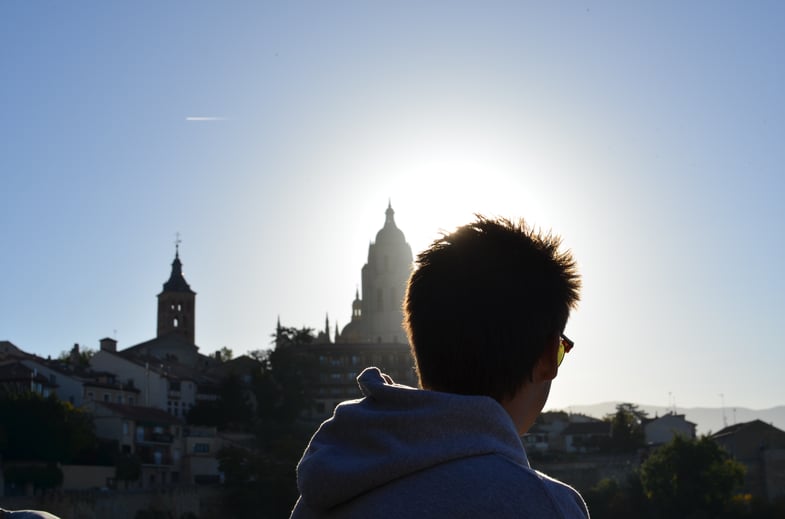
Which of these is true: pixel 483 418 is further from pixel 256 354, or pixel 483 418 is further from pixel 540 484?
pixel 256 354

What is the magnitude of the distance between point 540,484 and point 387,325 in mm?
94847

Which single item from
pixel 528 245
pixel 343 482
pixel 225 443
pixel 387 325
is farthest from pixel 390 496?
pixel 387 325

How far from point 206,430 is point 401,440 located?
60133 millimetres

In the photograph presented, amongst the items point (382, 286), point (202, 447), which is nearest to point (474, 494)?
point (202, 447)

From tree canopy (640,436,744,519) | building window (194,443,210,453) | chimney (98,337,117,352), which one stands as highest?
chimney (98,337,117,352)

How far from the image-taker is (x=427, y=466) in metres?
2.25

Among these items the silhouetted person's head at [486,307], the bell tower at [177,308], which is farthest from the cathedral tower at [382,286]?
the silhouetted person's head at [486,307]

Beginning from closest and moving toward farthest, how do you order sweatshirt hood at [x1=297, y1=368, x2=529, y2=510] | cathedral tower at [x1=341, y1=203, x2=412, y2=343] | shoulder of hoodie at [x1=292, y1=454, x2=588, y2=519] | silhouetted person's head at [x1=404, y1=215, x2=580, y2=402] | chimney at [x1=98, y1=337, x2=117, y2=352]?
shoulder of hoodie at [x1=292, y1=454, x2=588, y2=519]
sweatshirt hood at [x1=297, y1=368, x2=529, y2=510]
silhouetted person's head at [x1=404, y1=215, x2=580, y2=402]
chimney at [x1=98, y1=337, x2=117, y2=352]
cathedral tower at [x1=341, y1=203, x2=412, y2=343]

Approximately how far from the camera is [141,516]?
46.1 meters

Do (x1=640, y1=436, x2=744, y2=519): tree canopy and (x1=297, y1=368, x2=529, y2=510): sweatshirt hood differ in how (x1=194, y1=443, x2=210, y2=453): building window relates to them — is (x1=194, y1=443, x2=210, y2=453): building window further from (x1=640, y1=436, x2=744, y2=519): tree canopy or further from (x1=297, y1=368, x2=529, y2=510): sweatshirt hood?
(x1=297, y1=368, x2=529, y2=510): sweatshirt hood

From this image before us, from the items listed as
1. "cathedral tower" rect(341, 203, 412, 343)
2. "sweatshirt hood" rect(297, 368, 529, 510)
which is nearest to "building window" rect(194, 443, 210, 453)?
"cathedral tower" rect(341, 203, 412, 343)

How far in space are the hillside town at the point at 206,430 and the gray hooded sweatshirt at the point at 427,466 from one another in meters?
41.2

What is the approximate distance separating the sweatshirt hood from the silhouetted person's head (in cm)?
16

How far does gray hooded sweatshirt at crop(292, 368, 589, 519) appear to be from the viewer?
7.02ft
